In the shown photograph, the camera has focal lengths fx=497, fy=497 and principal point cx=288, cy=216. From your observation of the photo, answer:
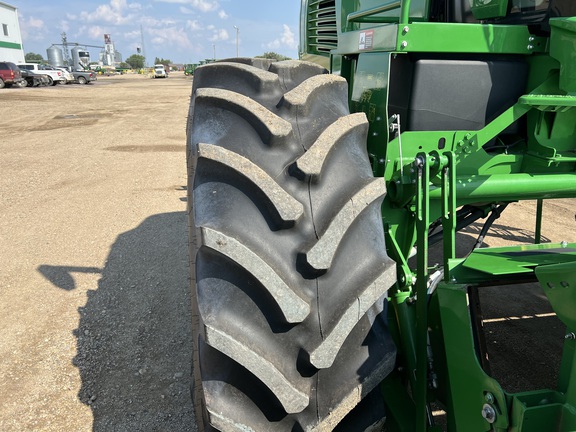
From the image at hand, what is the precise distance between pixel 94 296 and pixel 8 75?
31.3 meters

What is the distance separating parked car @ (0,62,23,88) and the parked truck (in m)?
33.1

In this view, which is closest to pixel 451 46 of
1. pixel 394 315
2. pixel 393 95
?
pixel 393 95

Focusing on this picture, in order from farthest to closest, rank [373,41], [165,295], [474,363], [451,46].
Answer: [165,295] < [373,41] < [451,46] < [474,363]

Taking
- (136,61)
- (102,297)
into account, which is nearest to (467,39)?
(102,297)

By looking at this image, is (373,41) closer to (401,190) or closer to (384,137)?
(384,137)

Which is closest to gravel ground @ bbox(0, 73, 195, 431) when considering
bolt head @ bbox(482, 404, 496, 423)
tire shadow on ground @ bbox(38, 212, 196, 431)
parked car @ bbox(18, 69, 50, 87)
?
tire shadow on ground @ bbox(38, 212, 196, 431)

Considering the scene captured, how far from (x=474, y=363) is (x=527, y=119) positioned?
143 centimetres

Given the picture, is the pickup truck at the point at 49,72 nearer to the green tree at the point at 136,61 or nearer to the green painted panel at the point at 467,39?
the green painted panel at the point at 467,39

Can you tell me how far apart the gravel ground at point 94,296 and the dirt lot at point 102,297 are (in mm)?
10

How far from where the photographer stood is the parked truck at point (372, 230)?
5.01 feet

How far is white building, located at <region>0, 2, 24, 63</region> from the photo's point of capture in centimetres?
4844

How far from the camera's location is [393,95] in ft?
7.73

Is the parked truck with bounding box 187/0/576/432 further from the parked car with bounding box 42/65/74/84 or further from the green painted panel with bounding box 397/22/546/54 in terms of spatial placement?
the parked car with bounding box 42/65/74/84

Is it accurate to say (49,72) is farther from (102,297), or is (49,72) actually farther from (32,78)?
(102,297)
